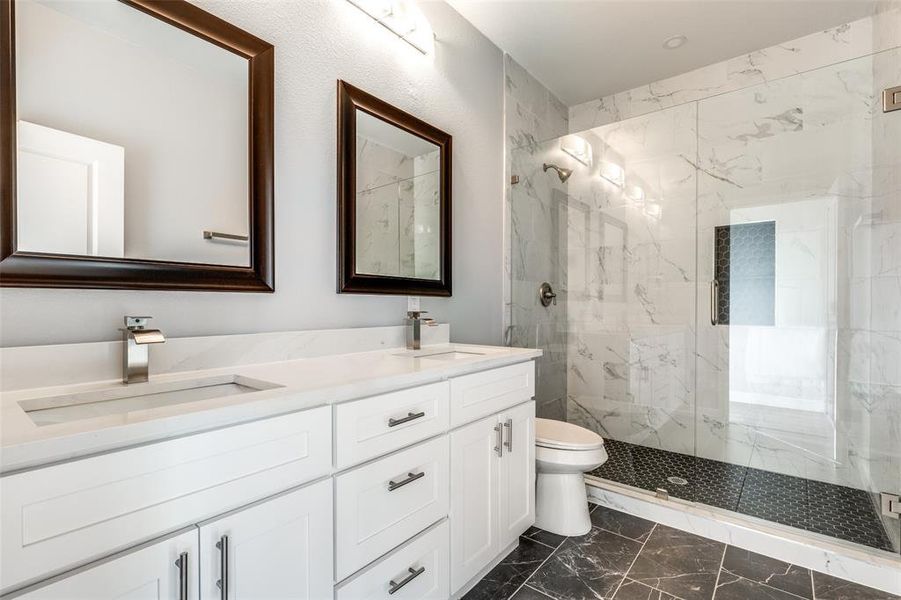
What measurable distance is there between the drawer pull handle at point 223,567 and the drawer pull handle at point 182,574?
0.06 m

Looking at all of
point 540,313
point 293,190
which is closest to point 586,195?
point 540,313

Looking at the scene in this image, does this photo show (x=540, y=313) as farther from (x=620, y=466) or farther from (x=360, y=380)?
(x=360, y=380)

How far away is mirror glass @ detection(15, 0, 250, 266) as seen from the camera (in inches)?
38.3

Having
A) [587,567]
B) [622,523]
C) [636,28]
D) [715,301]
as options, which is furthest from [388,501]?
[636,28]

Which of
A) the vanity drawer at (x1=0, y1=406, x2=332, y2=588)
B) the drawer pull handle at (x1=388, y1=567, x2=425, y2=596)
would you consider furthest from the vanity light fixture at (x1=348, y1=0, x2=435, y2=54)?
the drawer pull handle at (x1=388, y1=567, x2=425, y2=596)

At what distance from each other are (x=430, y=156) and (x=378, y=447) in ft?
4.69

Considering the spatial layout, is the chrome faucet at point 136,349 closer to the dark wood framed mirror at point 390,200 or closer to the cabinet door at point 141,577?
the cabinet door at point 141,577

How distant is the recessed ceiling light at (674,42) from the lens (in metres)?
2.49

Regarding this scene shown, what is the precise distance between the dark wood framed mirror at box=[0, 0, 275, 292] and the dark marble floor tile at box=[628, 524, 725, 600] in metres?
1.81

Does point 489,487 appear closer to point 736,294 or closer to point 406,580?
point 406,580

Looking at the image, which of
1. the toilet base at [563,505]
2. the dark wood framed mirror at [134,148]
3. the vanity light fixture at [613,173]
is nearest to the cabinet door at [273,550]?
the dark wood framed mirror at [134,148]

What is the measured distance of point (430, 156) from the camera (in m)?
2.05

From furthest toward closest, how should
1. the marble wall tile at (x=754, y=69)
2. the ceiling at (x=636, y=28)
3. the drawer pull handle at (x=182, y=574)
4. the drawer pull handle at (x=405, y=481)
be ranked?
the marble wall tile at (x=754, y=69), the ceiling at (x=636, y=28), the drawer pull handle at (x=405, y=481), the drawer pull handle at (x=182, y=574)

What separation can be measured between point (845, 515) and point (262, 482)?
2.47m
